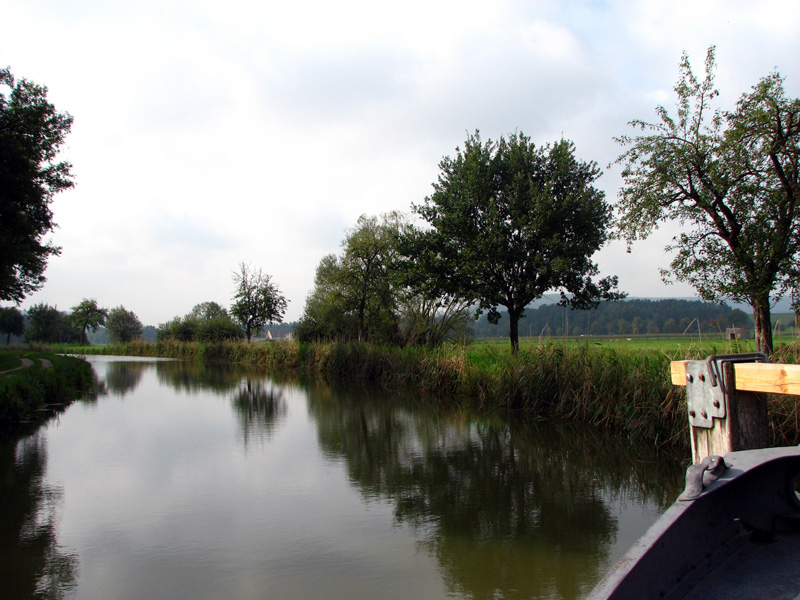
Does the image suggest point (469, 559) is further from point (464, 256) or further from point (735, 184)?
point (464, 256)

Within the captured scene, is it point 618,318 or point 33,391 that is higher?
point 618,318

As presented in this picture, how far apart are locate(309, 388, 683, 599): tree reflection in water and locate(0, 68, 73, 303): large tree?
1073 centimetres

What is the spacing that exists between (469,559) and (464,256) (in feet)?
42.0

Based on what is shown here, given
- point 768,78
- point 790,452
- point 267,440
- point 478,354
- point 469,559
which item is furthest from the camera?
point 478,354

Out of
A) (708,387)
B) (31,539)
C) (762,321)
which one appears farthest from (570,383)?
(31,539)

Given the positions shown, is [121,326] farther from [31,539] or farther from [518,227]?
[31,539]

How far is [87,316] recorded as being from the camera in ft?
222

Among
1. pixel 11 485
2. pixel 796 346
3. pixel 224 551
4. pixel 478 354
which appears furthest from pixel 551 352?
pixel 11 485

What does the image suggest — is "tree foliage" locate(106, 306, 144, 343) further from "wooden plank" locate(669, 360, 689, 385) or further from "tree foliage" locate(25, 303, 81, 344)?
"wooden plank" locate(669, 360, 689, 385)

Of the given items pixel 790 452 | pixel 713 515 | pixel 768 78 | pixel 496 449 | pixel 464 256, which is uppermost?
pixel 768 78

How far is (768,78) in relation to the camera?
35.8 feet

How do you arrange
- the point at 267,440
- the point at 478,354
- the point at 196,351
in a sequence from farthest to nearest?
1. the point at 196,351
2. the point at 478,354
3. the point at 267,440

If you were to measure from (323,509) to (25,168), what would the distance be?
14.0m

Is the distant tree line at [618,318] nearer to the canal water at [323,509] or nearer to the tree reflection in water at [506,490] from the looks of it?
the tree reflection in water at [506,490]
